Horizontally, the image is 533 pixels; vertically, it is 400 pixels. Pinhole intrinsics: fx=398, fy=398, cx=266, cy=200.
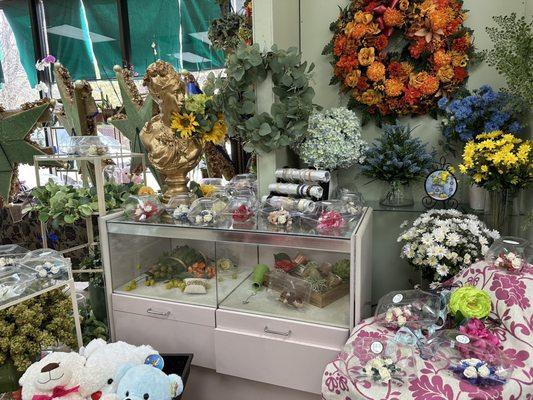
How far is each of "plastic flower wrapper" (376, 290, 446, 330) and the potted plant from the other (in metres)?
0.70

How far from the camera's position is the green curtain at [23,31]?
4.75 meters

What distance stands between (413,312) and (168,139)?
1.41 metres

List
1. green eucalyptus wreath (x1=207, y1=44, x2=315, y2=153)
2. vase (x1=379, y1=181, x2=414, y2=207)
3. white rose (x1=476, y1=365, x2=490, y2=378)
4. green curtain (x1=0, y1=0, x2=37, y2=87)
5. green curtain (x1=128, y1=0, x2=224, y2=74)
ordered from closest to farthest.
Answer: white rose (x1=476, y1=365, x2=490, y2=378)
green eucalyptus wreath (x1=207, y1=44, x2=315, y2=153)
vase (x1=379, y1=181, x2=414, y2=207)
green curtain (x1=128, y1=0, x2=224, y2=74)
green curtain (x1=0, y1=0, x2=37, y2=87)

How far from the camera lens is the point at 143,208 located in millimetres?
1927

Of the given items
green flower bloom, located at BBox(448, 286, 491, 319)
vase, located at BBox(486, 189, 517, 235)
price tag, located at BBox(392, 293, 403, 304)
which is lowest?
price tag, located at BBox(392, 293, 403, 304)

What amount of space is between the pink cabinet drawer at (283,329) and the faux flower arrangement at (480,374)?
437 mm

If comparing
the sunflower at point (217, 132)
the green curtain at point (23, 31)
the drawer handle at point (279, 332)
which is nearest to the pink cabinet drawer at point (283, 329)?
the drawer handle at point (279, 332)

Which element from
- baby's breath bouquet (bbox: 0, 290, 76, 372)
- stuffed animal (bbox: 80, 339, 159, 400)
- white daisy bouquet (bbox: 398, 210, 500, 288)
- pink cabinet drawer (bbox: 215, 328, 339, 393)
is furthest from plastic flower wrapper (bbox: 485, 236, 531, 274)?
baby's breath bouquet (bbox: 0, 290, 76, 372)

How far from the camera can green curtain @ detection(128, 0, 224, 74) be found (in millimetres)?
4012

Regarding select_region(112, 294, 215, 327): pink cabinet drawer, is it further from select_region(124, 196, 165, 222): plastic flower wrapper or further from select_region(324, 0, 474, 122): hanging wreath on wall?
select_region(324, 0, 474, 122): hanging wreath on wall

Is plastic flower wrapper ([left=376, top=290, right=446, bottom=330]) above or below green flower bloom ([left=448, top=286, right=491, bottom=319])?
below

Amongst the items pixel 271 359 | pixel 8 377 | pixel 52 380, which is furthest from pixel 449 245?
pixel 8 377

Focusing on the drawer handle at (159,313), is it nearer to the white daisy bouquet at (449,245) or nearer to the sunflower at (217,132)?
the sunflower at (217,132)

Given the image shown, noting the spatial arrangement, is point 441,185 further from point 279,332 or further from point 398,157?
point 279,332
